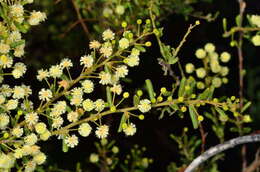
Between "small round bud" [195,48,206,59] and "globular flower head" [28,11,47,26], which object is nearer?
"globular flower head" [28,11,47,26]

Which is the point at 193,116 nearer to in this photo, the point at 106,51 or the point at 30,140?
the point at 106,51

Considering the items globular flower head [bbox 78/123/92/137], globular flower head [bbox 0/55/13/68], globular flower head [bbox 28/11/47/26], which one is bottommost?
globular flower head [bbox 78/123/92/137]

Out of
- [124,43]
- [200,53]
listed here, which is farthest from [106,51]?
[200,53]

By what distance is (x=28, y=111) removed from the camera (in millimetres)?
858

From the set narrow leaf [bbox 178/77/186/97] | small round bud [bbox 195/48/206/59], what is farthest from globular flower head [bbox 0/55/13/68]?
small round bud [bbox 195/48/206/59]

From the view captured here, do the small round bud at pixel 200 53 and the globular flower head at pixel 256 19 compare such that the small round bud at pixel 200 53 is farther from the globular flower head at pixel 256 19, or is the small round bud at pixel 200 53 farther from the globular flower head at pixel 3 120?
the globular flower head at pixel 3 120

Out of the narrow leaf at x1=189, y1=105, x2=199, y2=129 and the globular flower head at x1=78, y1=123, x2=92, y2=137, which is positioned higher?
the globular flower head at x1=78, y1=123, x2=92, y2=137

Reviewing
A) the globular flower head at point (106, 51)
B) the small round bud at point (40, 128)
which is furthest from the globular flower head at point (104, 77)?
the small round bud at point (40, 128)

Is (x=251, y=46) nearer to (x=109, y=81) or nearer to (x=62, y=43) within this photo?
(x=62, y=43)

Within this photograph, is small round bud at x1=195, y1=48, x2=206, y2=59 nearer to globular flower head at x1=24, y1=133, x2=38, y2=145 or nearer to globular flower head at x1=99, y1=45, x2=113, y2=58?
globular flower head at x1=99, y1=45, x2=113, y2=58

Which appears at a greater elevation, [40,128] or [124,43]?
[124,43]

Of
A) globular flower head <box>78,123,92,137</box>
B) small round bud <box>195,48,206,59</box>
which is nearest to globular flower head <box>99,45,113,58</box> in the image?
globular flower head <box>78,123,92,137</box>

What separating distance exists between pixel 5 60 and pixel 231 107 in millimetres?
457

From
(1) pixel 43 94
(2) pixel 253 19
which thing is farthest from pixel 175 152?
(1) pixel 43 94
